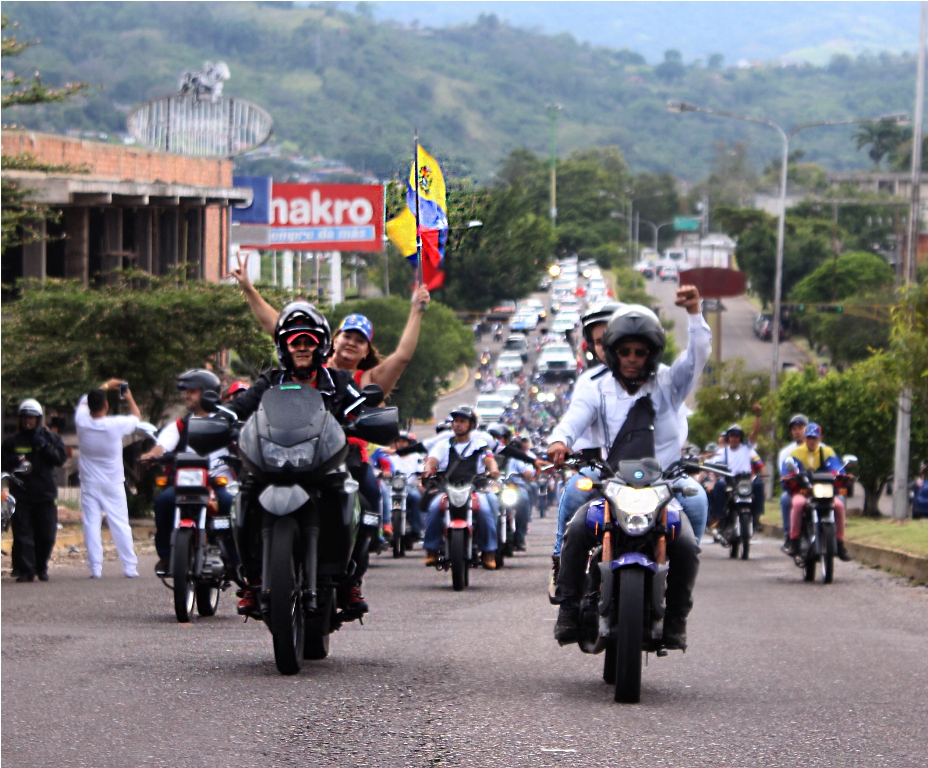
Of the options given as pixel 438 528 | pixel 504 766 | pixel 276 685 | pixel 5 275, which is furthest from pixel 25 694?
pixel 5 275

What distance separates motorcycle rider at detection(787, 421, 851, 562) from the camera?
50.5ft

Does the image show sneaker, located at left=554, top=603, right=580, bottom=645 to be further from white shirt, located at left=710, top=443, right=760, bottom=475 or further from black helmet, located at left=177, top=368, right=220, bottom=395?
white shirt, located at left=710, top=443, right=760, bottom=475

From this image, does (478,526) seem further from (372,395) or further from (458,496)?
(372,395)

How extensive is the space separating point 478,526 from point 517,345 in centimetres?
5932

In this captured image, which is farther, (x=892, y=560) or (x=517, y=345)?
(x=517, y=345)

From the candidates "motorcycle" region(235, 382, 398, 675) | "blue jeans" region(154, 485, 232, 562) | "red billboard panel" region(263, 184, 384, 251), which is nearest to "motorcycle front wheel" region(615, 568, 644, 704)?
"motorcycle" region(235, 382, 398, 675)

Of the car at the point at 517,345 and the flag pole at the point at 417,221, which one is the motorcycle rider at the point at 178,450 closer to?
the flag pole at the point at 417,221

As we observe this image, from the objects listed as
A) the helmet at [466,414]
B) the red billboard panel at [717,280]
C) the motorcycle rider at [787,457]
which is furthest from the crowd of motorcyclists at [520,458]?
the red billboard panel at [717,280]

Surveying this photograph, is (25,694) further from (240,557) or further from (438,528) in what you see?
(438,528)

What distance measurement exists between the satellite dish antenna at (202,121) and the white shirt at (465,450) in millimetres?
37480

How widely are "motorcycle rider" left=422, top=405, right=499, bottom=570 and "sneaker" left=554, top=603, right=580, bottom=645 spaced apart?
687 cm

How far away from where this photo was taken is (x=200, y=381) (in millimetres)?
10547

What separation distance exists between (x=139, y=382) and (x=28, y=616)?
15345 mm

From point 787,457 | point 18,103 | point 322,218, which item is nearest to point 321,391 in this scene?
point 787,457
